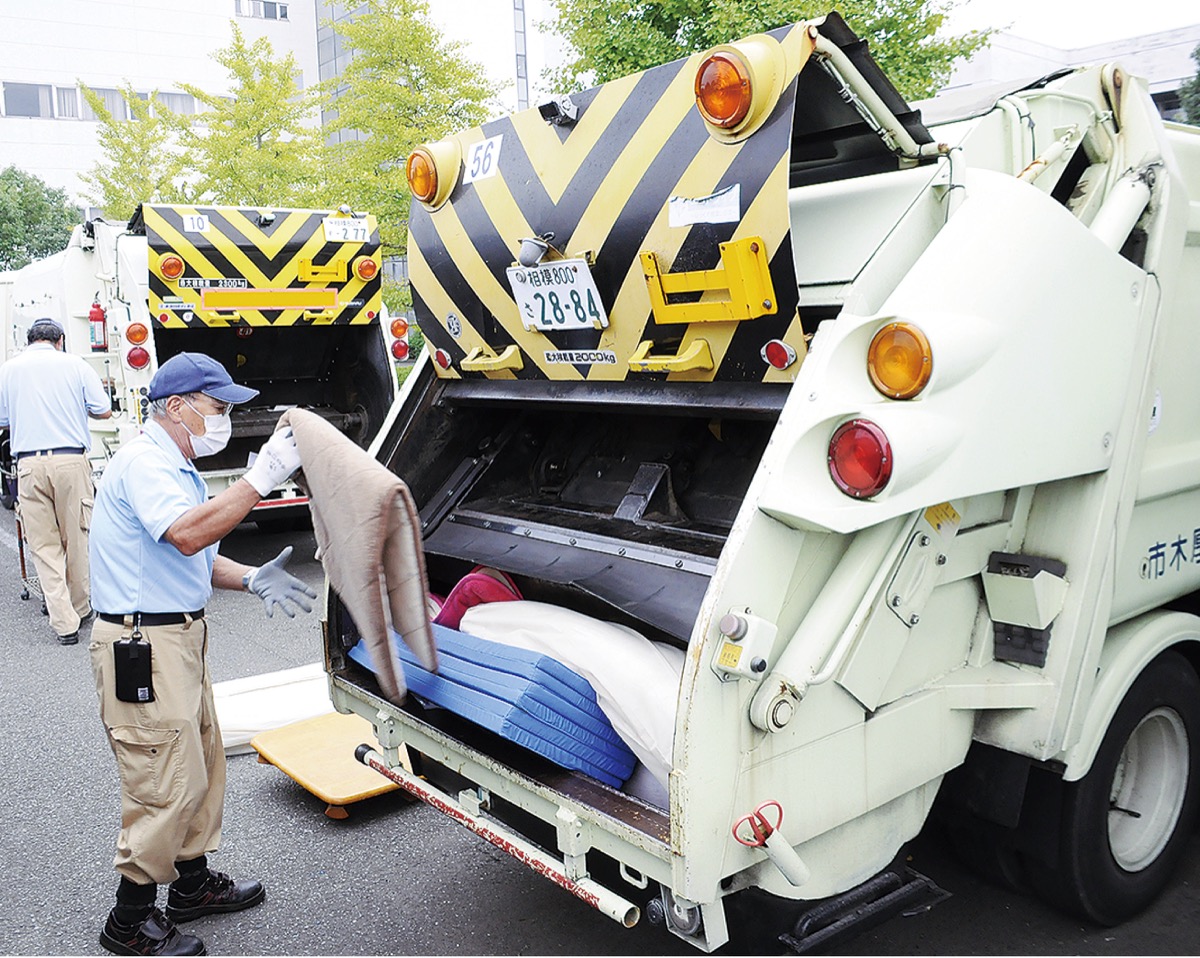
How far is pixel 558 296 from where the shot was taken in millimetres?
2854

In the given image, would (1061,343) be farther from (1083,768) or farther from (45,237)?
(45,237)

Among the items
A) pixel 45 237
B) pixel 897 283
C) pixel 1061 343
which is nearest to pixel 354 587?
pixel 897 283

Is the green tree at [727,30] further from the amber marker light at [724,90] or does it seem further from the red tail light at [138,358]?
the amber marker light at [724,90]

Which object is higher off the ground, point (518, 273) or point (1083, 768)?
point (518, 273)

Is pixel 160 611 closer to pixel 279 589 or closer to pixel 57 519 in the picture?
pixel 279 589

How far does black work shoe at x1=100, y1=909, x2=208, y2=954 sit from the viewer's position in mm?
2920

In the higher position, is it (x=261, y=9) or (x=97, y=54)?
(x=261, y=9)

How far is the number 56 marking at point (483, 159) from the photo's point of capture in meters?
2.99

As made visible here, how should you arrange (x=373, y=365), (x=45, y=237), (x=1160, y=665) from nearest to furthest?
1. (x=1160, y=665)
2. (x=373, y=365)
3. (x=45, y=237)

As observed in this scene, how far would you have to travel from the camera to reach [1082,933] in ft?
9.24

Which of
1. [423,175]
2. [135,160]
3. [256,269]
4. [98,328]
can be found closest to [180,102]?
[135,160]

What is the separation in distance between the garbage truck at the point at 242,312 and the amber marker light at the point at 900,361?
5264 millimetres

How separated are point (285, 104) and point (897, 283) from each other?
17.1 metres

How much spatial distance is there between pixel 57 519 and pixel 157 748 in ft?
13.3
